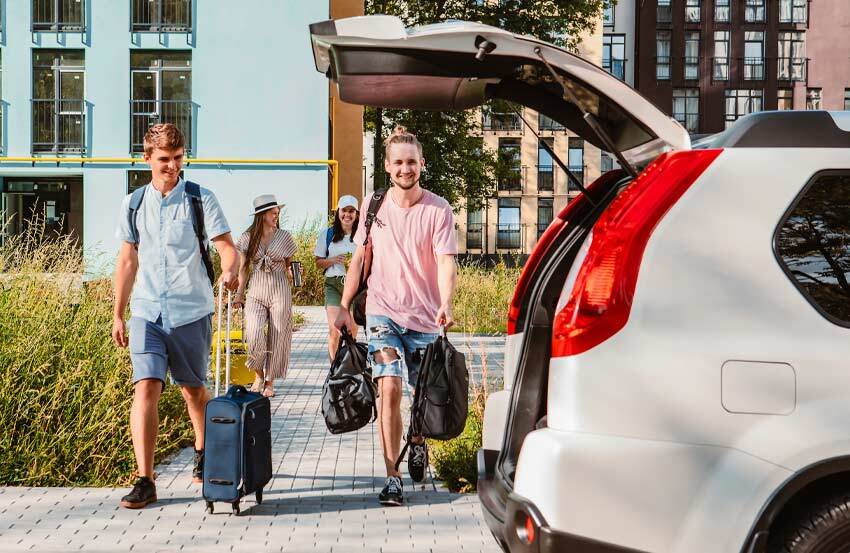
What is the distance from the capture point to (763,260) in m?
3.12

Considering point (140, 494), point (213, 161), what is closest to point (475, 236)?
point (213, 161)

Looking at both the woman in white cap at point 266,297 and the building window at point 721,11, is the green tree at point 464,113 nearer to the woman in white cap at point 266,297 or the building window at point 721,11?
the building window at point 721,11

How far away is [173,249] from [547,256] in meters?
2.46

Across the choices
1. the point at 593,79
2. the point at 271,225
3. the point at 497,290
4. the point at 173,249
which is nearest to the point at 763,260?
the point at 593,79

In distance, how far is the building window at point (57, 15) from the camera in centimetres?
3128

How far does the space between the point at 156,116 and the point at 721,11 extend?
36209 mm

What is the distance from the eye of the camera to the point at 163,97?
3091cm

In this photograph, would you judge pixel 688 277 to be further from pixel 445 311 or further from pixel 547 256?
pixel 445 311

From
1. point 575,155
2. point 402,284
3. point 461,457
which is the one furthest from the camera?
point 575,155

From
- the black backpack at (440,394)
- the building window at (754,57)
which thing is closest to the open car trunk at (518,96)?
the black backpack at (440,394)

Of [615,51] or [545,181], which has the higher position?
[615,51]

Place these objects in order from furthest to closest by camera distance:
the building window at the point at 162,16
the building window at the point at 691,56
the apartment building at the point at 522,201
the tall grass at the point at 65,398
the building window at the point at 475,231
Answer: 1. the building window at the point at 475,231
2. the apartment building at the point at 522,201
3. the building window at the point at 691,56
4. the building window at the point at 162,16
5. the tall grass at the point at 65,398

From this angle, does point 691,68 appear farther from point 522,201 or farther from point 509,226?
point 509,226

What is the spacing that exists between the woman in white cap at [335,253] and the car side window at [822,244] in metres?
7.57
